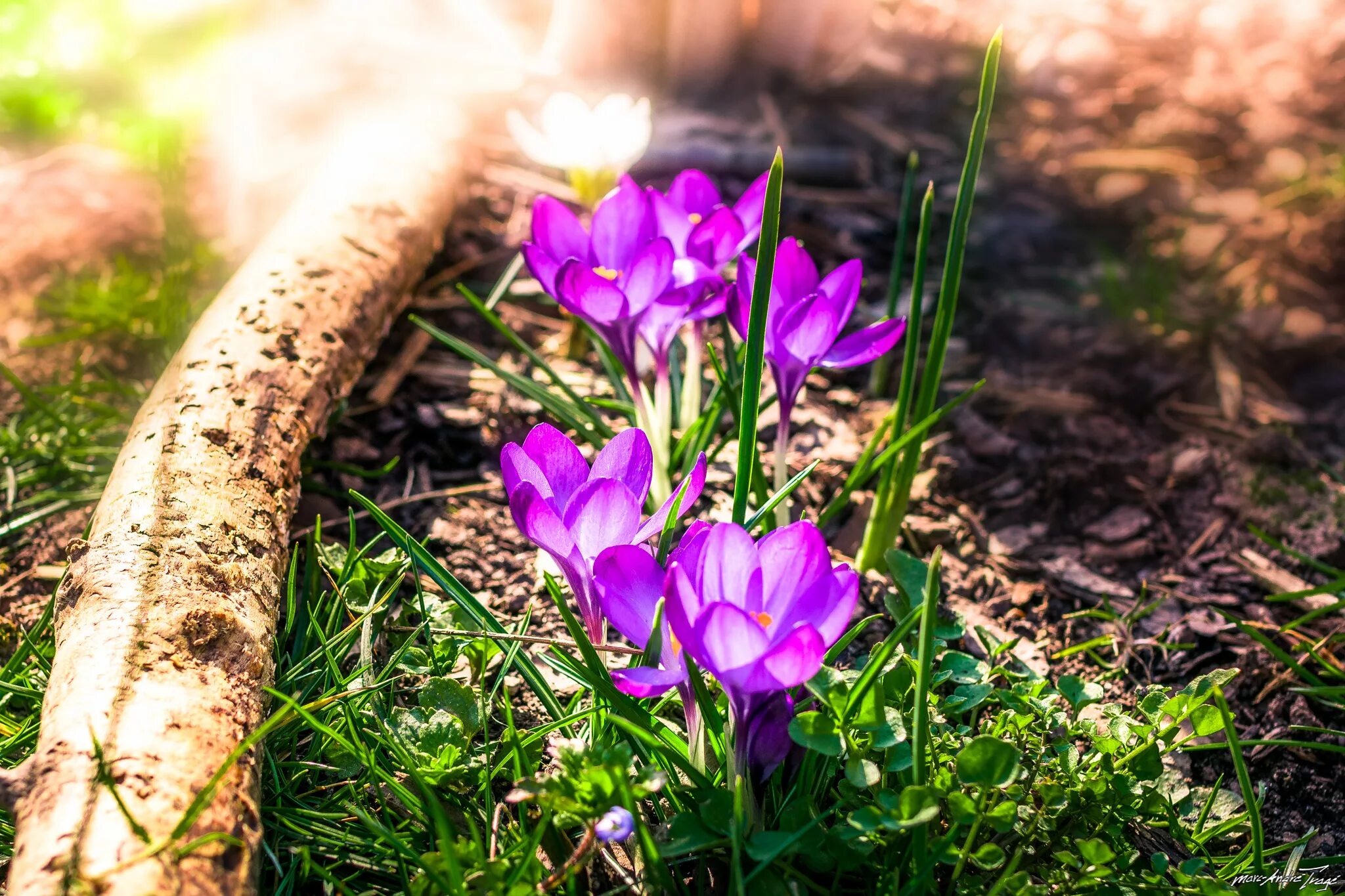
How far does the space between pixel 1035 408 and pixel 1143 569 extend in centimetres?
47

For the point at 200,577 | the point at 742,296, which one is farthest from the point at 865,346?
the point at 200,577

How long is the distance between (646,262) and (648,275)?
20 millimetres

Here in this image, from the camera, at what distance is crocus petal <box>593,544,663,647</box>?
36.3 inches

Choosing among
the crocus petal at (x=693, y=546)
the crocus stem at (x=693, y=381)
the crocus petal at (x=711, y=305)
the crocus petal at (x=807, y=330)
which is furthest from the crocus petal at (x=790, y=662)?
the crocus stem at (x=693, y=381)

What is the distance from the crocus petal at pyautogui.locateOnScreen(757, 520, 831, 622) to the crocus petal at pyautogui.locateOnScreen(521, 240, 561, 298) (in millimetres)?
533

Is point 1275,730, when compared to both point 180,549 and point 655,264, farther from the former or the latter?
point 180,549

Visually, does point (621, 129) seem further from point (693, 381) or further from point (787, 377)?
point (787, 377)

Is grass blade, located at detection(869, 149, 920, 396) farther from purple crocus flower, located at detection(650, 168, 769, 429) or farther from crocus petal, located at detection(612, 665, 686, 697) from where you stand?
crocus petal, located at detection(612, 665, 686, 697)

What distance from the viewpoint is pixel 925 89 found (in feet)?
10.9

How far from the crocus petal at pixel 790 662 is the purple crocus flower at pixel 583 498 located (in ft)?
0.47

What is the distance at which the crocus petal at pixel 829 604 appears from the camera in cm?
89

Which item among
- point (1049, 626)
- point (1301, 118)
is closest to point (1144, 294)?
point (1049, 626)

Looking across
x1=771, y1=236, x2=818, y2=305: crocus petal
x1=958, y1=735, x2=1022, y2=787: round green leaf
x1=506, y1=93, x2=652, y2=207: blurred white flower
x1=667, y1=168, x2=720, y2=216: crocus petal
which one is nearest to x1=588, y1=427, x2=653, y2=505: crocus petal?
x1=771, y1=236, x2=818, y2=305: crocus petal

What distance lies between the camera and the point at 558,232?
1371 mm
